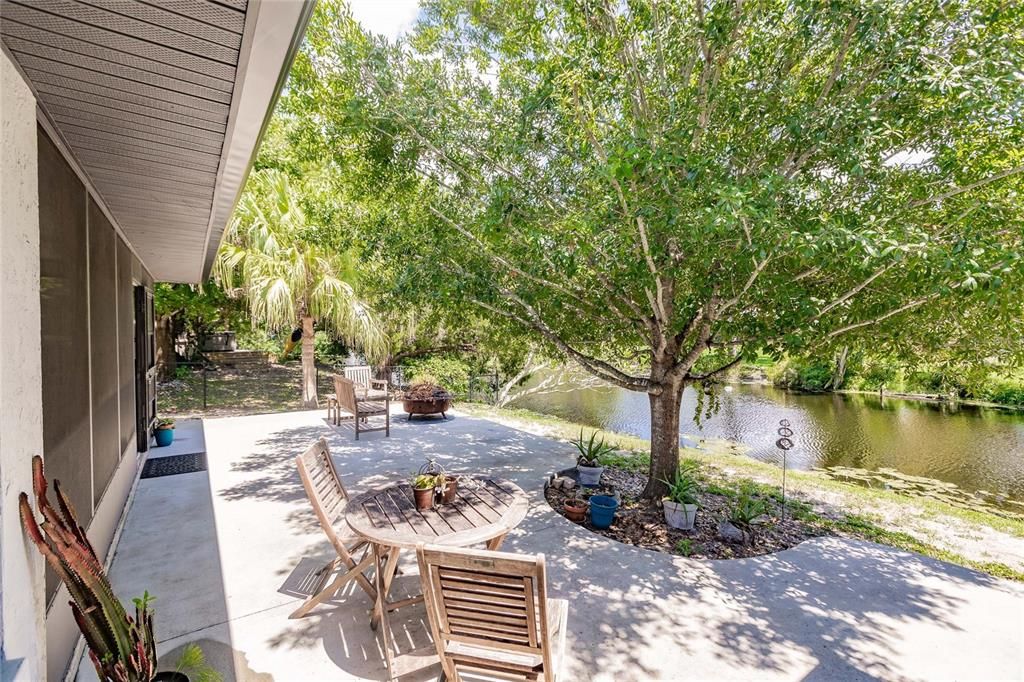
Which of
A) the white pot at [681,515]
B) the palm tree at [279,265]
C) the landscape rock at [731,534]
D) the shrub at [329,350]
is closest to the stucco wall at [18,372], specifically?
the white pot at [681,515]

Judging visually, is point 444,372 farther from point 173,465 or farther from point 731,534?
point 731,534

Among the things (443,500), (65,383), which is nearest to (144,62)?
(65,383)

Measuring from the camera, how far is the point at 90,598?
171 centimetres

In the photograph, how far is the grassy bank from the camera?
4148 millimetres

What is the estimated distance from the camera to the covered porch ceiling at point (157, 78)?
144 centimetres

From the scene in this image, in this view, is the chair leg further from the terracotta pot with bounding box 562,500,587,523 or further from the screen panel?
the terracotta pot with bounding box 562,500,587,523

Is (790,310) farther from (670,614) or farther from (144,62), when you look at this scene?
(144,62)

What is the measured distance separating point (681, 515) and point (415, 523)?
269 cm

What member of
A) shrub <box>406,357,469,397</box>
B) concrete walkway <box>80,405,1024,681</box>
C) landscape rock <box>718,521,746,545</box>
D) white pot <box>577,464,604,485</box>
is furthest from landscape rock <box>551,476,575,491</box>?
shrub <box>406,357,469,397</box>

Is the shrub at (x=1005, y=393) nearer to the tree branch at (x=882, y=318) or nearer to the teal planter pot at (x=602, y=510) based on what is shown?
the tree branch at (x=882, y=318)

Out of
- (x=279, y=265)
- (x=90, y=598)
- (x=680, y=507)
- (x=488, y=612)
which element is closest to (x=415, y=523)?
(x=488, y=612)

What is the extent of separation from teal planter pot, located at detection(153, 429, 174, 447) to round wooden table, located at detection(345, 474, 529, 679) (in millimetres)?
5753

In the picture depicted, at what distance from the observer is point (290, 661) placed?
2525mm

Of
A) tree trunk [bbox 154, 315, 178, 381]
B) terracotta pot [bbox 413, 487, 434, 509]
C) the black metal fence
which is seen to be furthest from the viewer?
tree trunk [bbox 154, 315, 178, 381]
